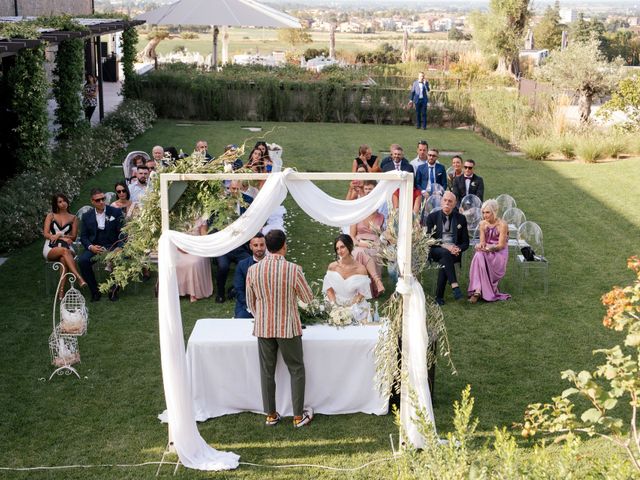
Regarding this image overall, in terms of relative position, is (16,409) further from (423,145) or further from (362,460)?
(423,145)

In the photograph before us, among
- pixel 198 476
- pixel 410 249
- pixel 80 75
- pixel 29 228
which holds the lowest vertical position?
pixel 198 476

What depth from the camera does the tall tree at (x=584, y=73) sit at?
24375 millimetres

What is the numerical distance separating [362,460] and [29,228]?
7.87 metres

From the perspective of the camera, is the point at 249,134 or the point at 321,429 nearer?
the point at 321,429

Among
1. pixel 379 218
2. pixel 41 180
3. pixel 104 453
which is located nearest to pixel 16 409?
pixel 104 453

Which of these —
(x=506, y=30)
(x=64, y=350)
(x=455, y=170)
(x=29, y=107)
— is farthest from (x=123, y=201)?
(x=506, y=30)

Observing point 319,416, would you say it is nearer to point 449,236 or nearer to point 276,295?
point 276,295

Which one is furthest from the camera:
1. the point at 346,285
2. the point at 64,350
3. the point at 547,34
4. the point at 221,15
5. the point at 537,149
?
the point at 547,34

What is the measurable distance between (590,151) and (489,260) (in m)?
10.4

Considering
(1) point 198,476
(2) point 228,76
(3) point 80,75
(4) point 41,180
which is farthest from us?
(2) point 228,76

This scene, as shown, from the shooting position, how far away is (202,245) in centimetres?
719

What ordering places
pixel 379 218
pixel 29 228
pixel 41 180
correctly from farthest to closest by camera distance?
pixel 41 180 < pixel 29 228 < pixel 379 218

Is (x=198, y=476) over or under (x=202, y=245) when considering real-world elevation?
under

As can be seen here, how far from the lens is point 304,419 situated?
25.8 feet
